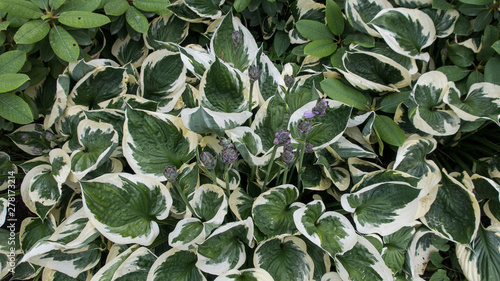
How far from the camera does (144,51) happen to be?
1.86 metres

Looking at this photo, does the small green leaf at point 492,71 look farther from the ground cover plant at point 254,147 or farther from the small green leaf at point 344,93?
the small green leaf at point 344,93

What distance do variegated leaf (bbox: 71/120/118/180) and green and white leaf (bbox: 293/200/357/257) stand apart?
28.6 inches

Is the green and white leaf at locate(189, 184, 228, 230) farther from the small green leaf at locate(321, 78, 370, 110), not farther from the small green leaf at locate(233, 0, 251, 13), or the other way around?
the small green leaf at locate(233, 0, 251, 13)

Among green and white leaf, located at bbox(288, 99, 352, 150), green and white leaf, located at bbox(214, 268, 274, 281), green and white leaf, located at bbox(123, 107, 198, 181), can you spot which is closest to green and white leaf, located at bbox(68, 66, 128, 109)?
green and white leaf, located at bbox(123, 107, 198, 181)

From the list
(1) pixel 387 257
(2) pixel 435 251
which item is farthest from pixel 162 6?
(2) pixel 435 251

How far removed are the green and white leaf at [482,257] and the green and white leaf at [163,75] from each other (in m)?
1.36

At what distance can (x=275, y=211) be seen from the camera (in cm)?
132

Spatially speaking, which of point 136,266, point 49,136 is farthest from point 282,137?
point 49,136

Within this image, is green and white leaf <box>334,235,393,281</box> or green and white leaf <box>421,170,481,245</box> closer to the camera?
green and white leaf <box>334,235,393,281</box>

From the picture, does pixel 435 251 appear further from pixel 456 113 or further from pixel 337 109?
pixel 337 109

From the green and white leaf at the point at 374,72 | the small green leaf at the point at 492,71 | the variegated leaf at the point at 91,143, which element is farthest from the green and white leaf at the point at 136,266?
the small green leaf at the point at 492,71

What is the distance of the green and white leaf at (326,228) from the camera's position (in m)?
1.21

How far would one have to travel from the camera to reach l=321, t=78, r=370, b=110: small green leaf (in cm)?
149

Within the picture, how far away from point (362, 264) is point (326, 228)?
19 centimetres
